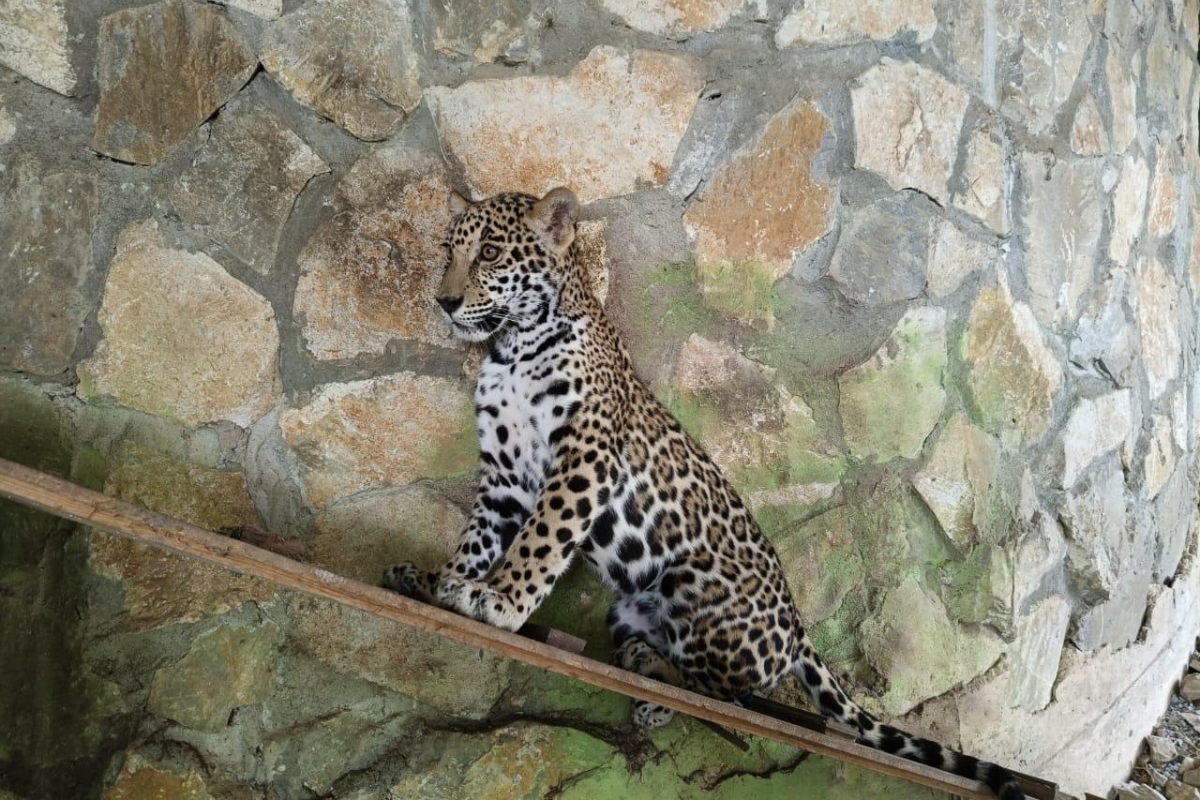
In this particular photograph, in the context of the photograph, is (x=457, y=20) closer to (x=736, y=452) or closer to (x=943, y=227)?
(x=736, y=452)

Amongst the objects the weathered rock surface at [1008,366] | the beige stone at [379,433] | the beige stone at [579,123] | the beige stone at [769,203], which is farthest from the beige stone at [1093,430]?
the beige stone at [379,433]

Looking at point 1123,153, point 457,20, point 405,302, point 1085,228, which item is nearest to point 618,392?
point 405,302

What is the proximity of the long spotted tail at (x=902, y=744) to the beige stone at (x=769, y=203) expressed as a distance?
4.63ft

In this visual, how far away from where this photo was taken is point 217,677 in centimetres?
263

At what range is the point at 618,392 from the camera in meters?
3.09

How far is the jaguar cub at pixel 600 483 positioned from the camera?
2.95 metres

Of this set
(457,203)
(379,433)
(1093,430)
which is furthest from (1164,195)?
(379,433)

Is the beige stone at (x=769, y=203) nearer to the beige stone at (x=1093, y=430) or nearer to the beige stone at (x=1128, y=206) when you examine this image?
the beige stone at (x=1093, y=430)

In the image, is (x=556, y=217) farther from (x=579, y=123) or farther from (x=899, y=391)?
(x=899, y=391)

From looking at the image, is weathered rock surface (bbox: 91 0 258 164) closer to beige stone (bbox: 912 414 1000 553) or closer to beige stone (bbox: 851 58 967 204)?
beige stone (bbox: 851 58 967 204)

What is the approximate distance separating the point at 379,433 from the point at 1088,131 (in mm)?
3279

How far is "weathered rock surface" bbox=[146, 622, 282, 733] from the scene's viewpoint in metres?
2.57

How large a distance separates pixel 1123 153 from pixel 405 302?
3395 mm

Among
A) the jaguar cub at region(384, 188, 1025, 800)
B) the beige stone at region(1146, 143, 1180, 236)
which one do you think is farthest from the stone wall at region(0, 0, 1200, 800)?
the beige stone at region(1146, 143, 1180, 236)
